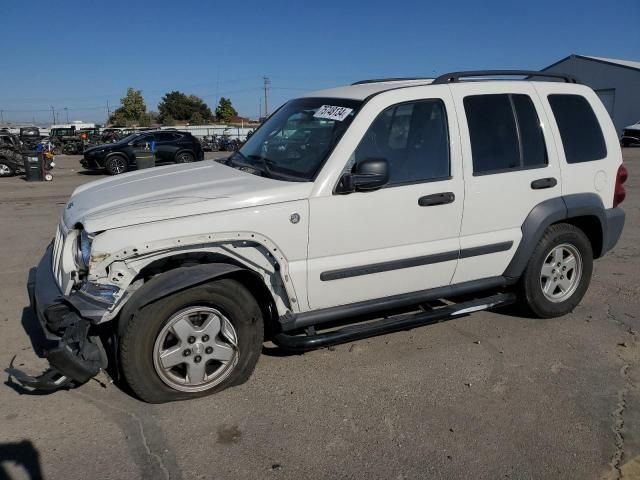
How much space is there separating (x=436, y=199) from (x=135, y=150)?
18.3m

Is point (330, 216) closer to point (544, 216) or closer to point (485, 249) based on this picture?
point (485, 249)

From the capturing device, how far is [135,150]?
66.3ft

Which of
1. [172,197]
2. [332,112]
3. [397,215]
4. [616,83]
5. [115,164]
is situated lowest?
[115,164]

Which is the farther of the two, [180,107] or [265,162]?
[180,107]

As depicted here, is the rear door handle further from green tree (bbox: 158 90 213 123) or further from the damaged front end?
green tree (bbox: 158 90 213 123)

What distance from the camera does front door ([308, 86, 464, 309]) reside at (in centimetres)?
355

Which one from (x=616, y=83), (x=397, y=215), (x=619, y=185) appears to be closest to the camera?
(x=397, y=215)

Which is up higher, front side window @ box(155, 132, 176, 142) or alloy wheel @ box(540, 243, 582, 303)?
front side window @ box(155, 132, 176, 142)

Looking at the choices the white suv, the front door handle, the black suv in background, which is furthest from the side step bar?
the black suv in background

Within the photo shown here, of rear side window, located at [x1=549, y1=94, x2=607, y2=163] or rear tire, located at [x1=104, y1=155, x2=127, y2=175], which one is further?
rear tire, located at [x1=104, y1=155, x2=127, y2=175]

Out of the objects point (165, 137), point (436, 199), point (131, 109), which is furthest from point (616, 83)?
point (131, 109)

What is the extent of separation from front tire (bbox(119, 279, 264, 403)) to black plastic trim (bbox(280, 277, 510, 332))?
25 centimetres

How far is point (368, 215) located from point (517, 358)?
163cm

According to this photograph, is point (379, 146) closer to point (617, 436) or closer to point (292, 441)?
point (292, 441)
